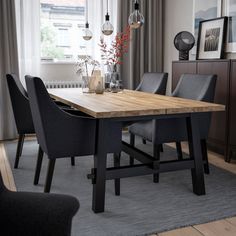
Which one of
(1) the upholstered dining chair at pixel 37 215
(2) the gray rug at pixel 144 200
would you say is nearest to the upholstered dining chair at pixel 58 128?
(2) the gray rug at pixel 144 200

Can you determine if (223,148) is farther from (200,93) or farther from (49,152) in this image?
(49,152)

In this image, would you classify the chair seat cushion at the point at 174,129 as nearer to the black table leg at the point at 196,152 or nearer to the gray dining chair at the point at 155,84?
the black table leg at the point at 196,152

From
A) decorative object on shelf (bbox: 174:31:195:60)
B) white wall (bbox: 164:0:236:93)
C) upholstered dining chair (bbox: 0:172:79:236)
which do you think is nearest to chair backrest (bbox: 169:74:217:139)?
decorative object on shelf (bbox: 174:31:195:60)

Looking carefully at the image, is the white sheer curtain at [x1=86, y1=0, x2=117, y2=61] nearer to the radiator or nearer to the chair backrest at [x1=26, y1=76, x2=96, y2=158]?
the radiator

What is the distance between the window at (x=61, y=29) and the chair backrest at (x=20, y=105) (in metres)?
1.85

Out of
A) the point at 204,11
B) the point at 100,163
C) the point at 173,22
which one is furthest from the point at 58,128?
the point at 173,22

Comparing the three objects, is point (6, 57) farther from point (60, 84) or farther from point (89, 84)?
point (89, 84)

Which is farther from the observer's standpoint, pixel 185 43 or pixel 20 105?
pixel 185 43

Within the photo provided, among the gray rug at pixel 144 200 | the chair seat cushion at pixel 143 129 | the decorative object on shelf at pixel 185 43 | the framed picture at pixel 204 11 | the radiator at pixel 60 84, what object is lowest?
the gray rug at pixel 144 200

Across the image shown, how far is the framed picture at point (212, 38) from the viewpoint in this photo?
387cm

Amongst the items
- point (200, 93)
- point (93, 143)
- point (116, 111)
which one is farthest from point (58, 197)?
point (200, 93)

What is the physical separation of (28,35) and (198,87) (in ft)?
8.58

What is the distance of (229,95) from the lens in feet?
11.3

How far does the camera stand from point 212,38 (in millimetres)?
4039
